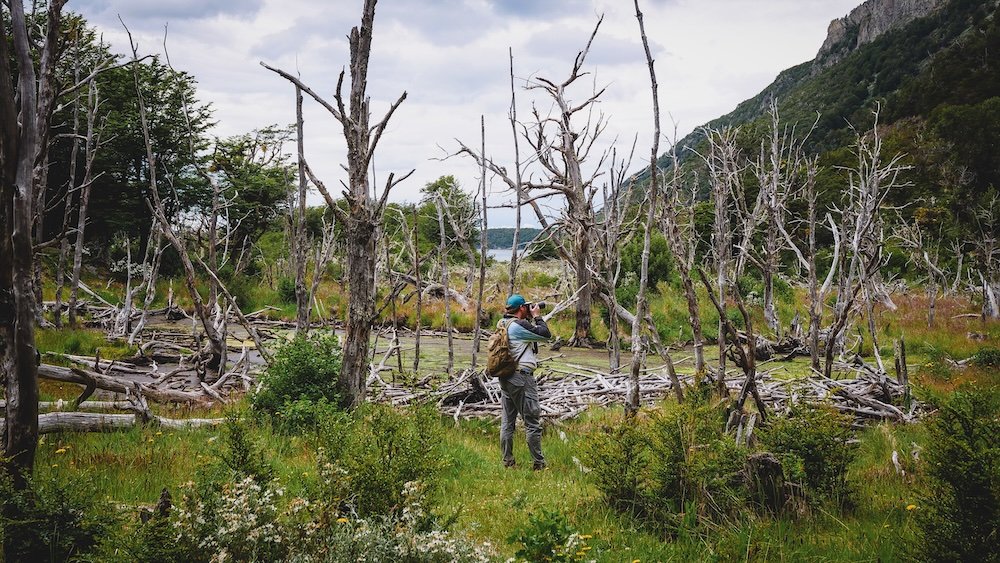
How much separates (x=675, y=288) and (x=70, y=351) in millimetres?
17899

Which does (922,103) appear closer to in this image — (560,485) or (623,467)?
(560,485)

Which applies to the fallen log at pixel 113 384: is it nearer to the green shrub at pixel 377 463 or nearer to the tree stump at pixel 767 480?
the green shrub at pixel 377 463

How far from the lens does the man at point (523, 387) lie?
20.6 ft

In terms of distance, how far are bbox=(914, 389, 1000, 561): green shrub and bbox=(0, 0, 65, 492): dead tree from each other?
4929 mm

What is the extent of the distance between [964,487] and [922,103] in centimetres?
7080

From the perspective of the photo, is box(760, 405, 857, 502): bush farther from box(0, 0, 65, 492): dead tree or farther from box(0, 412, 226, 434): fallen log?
box(0, 412, 226, 434): fallen log

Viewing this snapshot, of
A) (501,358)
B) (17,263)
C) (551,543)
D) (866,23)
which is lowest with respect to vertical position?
(551,543)

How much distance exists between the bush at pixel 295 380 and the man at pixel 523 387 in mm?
2341

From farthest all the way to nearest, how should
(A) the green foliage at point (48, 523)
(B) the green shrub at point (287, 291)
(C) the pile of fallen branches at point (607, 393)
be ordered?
(B) the green shrub at point (287, 291)
(C) the pile of fallen branches at point (607, 393)
(A) the green foliage at point (48, 523)

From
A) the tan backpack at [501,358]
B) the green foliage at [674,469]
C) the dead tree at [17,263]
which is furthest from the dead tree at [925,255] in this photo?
the dead tree at [17,263]

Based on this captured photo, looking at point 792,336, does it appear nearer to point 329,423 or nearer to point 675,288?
point 675,288

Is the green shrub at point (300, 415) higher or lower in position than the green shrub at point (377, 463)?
lower

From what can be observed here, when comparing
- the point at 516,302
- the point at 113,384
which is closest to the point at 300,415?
the point at 113,384

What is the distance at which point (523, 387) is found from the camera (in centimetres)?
634
